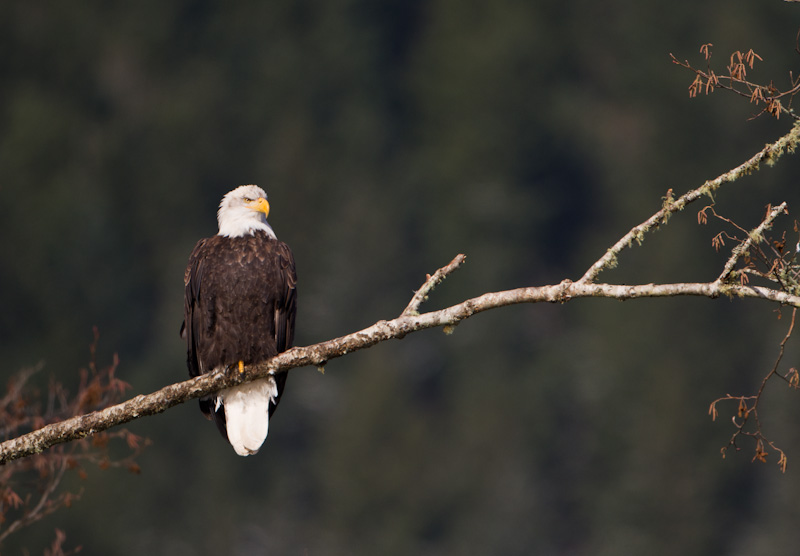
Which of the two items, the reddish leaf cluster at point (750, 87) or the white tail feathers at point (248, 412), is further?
the white tail feathers at point (248, 412)

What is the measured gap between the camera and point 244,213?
691 cm

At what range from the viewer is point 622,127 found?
5378 centimetres

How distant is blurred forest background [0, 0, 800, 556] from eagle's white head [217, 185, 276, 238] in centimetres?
2221

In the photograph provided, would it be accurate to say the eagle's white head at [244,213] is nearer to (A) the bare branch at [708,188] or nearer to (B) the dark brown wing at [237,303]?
(B) the dark brown wing at [237,303]

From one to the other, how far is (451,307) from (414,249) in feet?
140

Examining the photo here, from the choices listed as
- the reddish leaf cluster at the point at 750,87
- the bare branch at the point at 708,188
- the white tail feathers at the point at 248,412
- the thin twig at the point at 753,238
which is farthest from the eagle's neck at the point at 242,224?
the thin twig at the point at 753,238

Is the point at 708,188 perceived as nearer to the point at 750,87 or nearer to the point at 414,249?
the point at 750,87

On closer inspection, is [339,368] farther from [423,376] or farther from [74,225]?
[74,225]

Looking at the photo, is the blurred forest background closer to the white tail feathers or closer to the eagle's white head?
the eagle's white head

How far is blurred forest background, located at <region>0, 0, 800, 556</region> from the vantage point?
35750mm

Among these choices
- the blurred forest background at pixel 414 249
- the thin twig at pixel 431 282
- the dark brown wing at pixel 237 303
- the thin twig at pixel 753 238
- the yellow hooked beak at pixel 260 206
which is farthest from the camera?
the blurred forest background at pixel 414 249

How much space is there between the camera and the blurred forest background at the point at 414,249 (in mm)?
35750

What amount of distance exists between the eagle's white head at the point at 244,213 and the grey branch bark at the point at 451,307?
1320 mm

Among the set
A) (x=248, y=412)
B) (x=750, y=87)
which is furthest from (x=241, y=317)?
(x=750, y=87)
